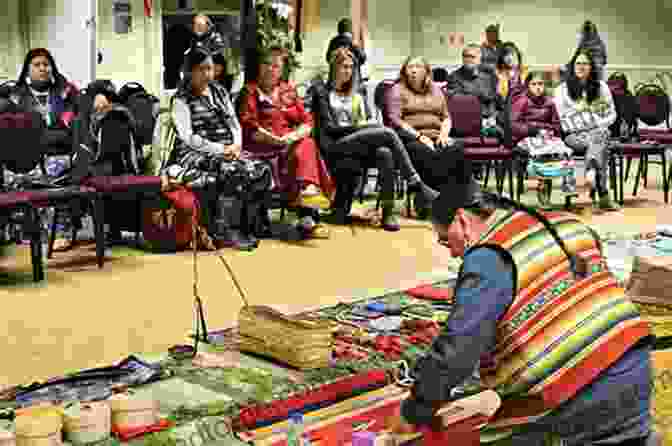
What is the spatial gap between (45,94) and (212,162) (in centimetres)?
163

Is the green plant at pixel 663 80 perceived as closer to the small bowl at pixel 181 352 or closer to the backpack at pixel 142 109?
the backpack at pixel 142 109

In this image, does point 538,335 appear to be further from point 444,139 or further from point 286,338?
point 444,139

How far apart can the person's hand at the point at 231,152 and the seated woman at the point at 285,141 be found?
175mm

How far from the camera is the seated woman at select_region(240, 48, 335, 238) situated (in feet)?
24.1

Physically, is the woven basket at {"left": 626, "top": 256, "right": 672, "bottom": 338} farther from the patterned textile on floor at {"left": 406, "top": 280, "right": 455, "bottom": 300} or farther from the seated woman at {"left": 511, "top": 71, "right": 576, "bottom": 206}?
the seated woman at {"left": 511, "top": 71, "right": 576, "bottom": 206}

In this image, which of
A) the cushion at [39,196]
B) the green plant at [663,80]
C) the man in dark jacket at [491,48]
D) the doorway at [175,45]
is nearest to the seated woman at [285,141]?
the cushion at [39,196]

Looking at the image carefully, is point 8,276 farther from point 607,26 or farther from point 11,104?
point 607,26

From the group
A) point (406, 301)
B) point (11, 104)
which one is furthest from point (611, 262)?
point (11, 104)

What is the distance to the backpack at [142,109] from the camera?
803 cm

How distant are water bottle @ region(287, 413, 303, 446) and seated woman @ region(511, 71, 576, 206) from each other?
219 inches

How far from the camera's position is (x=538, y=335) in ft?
7.89

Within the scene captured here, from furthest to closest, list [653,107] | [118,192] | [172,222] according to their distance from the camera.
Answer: [653,107] → [172,222] → [118,192]

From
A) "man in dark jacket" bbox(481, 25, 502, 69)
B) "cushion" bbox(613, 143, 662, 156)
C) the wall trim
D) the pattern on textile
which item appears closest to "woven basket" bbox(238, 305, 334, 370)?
the pattern on textile

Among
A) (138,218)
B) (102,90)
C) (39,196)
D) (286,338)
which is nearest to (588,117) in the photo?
(138,218)
